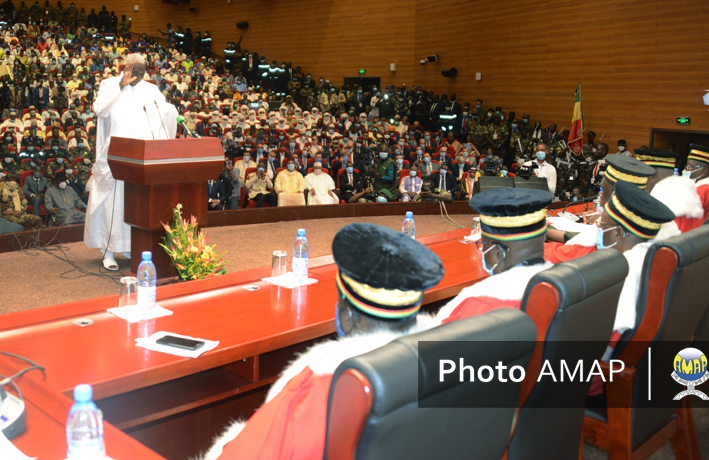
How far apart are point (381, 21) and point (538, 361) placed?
15803 mm

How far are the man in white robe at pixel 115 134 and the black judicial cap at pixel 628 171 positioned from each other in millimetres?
2945

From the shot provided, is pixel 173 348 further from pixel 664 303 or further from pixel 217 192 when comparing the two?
pixel 217 192

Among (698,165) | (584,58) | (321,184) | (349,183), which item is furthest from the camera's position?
(584,58)

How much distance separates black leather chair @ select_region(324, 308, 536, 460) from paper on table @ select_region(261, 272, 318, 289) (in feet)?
4.85

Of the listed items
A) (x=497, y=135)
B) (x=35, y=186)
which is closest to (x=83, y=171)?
(x=35, y=186)

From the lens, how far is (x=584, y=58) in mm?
11961

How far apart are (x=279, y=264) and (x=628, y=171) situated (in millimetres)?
1927

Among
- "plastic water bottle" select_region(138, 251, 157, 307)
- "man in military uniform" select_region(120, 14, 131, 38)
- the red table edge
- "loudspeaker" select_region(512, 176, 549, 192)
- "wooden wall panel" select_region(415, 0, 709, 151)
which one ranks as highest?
"man in military uniform" select_region(120, 14, 131, 38)

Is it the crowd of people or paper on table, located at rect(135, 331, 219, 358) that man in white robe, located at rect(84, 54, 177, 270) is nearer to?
the crowd of people

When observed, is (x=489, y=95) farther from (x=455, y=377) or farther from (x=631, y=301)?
(x=455, y=377)

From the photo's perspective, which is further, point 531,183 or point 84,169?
point 84,169

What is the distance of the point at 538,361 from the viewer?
143cm

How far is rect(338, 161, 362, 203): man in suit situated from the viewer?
8.94 m

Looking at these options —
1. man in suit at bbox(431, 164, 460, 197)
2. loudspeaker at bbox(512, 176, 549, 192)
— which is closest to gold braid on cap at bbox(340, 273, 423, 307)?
loudspeaker at bbox(512, 176, 549, 192)
